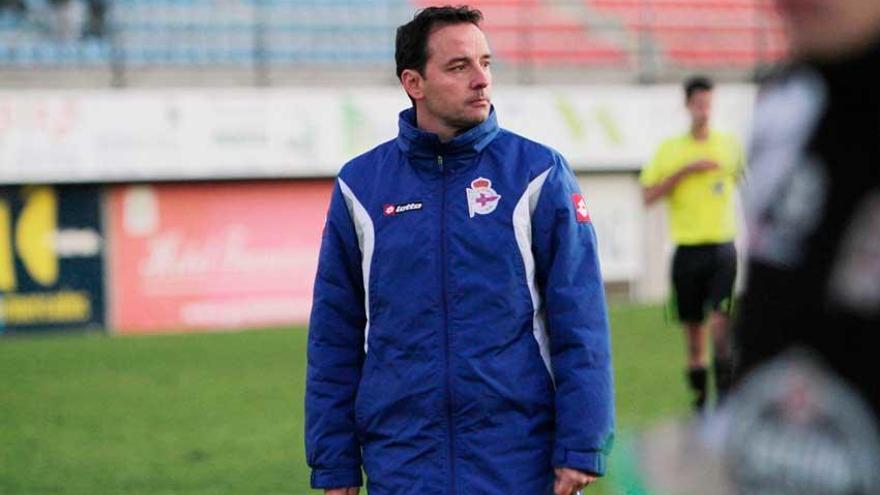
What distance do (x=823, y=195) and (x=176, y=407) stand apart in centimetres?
1196

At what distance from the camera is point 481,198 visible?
170 inches

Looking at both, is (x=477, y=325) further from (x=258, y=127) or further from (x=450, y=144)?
(x=258, y=127)

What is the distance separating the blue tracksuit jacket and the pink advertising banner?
18864 mm

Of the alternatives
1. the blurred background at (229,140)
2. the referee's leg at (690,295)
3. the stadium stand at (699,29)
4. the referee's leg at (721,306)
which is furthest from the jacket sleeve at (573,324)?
the stadium stand at (699,29)

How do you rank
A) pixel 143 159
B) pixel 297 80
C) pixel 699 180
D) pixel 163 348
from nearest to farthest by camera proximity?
pixel 699 180
pixel 163 348
pixel 143 159
pixel 297 80

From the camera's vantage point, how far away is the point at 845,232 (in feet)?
6.33

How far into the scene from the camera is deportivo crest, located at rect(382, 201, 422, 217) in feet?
14.2

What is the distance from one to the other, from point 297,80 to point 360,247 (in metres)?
20.6

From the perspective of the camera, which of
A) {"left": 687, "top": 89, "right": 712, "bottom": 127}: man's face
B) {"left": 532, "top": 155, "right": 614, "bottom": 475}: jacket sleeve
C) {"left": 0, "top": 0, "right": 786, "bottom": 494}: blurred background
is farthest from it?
{"left": 0, "top": 0, "right": 786, "bottom": 494}: blurred background

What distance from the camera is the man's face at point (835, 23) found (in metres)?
1.90

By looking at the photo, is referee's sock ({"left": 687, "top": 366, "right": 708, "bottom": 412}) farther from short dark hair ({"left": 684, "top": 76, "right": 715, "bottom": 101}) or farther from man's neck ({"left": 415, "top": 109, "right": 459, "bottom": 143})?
man's neck ({"left": 415, "top": 109, "right": 459, "bottom": 143})

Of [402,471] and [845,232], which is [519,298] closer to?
[402,471]

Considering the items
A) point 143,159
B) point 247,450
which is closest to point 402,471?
point 247,450

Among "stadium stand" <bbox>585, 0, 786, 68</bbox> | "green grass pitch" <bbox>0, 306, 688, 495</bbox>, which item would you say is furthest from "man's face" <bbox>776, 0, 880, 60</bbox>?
"stadium stand" <bbox>585, 0, 786, 68</bbox>
